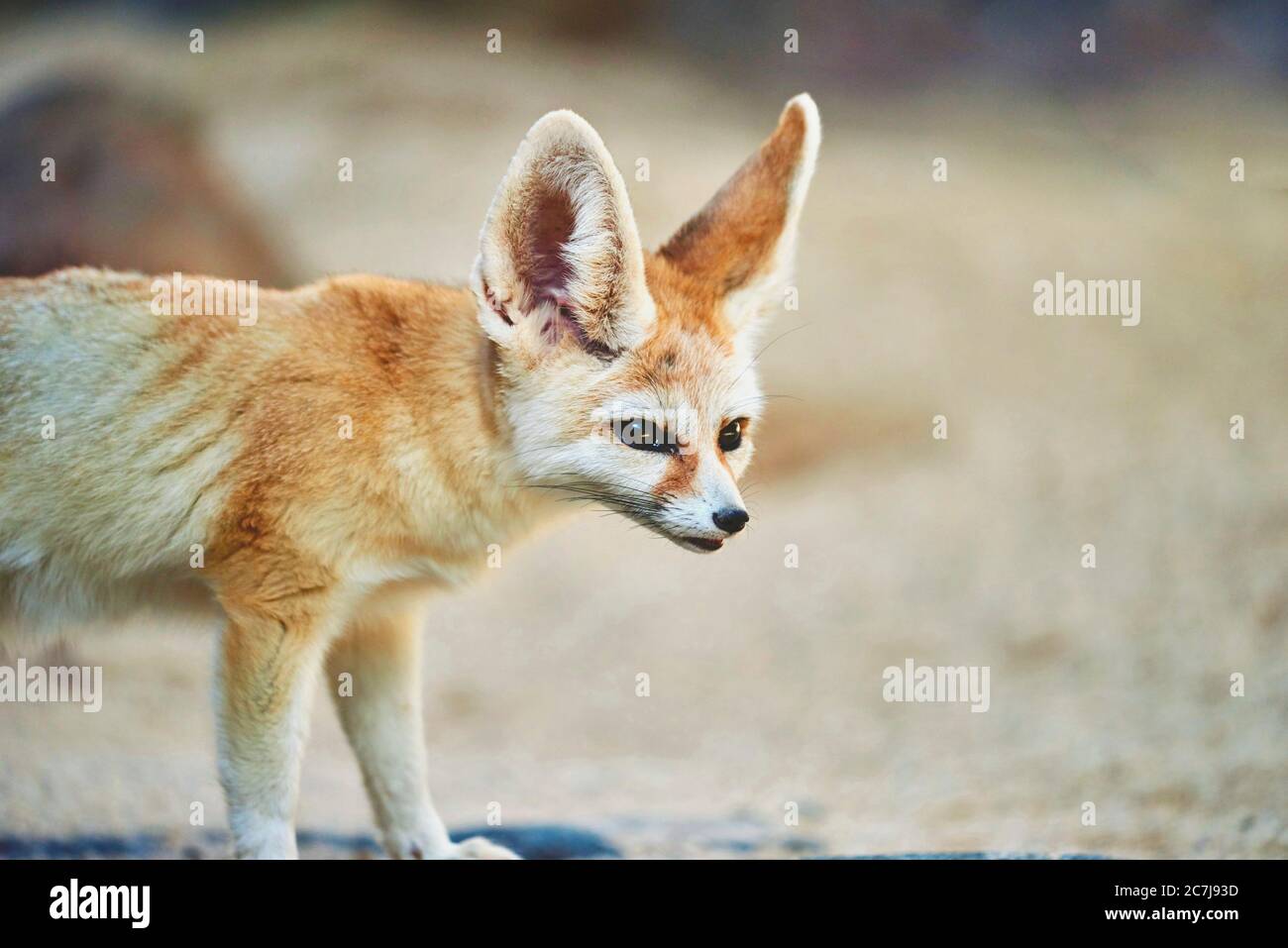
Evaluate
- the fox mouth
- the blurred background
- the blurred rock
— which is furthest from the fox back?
the blurred rock

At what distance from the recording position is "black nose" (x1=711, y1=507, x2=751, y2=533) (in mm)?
3023

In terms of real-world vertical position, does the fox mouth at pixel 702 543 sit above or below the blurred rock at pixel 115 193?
below

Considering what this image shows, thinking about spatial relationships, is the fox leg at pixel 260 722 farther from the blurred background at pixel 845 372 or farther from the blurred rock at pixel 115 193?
the blurred rock at pixel 115 193

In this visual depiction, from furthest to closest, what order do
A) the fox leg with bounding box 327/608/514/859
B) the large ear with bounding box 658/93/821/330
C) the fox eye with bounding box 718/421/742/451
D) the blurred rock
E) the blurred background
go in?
1. the blurred rock
2. the blurred background
3. the fox leg with bounding box 327/608/514/859
4. the large ear with bounding box 658/93/821/330
5. the fox eye with bounding box 718/421/742/451

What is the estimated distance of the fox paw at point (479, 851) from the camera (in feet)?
12.1

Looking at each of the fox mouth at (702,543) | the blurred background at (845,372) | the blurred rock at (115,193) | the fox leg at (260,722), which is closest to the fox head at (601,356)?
the fox mouth at (702,543)

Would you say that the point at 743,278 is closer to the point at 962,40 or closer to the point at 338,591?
the point at 338,591

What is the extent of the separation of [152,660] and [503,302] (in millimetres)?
4232

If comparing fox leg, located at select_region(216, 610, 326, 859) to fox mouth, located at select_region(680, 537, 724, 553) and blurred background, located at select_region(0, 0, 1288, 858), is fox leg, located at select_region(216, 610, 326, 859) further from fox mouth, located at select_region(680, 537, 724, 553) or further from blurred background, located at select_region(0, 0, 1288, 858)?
blurred background, located at select_region(0, 0, 1288, 858)

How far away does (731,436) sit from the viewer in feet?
11.0

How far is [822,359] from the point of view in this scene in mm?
8070

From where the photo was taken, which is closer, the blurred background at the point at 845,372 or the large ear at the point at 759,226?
the large ear at the point at 759,226

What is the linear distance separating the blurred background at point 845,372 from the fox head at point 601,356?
1.74 metres
